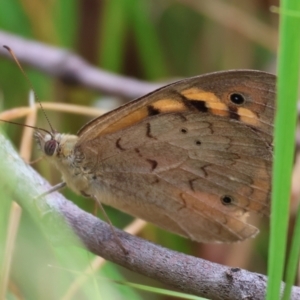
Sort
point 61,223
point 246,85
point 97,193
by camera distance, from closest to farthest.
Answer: point 61,223, point 246,85, point 97,193

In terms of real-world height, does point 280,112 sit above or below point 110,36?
below

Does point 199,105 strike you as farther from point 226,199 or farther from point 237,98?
point 226,199

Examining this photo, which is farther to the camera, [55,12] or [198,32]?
[198,32]

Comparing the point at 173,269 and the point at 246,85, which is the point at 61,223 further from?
the point at 246,85

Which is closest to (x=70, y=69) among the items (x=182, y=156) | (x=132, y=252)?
(x=182, y=156)

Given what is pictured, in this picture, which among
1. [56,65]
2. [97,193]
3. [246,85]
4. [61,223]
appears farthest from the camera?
[56,65]

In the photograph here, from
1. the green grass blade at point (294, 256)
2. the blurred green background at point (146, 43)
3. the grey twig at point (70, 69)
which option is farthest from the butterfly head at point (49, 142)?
the green grass blade at point (294, 256)

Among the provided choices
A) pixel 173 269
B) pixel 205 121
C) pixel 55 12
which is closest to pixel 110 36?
pixel 55 12

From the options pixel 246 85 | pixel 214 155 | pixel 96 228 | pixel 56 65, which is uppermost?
pixel 56 65

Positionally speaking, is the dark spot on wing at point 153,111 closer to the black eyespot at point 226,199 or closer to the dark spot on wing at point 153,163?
the dark spot on wing at point 153,163
